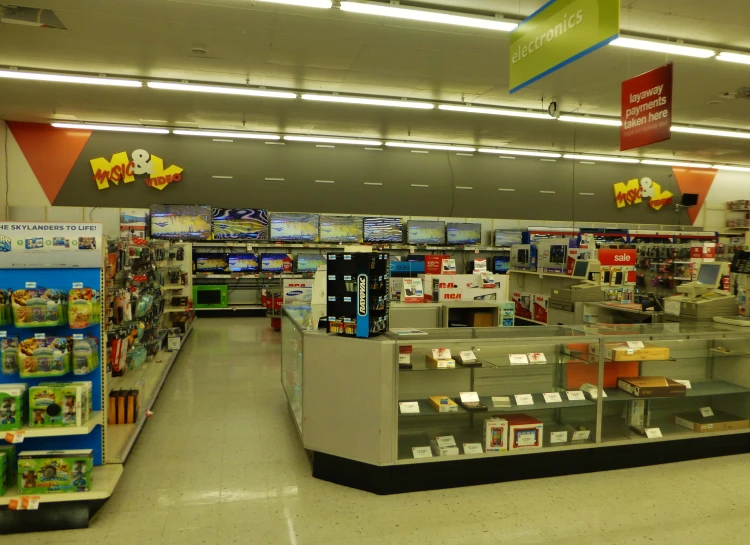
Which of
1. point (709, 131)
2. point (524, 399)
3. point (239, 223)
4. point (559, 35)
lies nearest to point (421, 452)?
point (524, 399)

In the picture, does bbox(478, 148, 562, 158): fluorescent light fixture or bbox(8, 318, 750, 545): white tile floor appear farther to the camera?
bbox(478, 148, 562, 158): fluorescent light fixture

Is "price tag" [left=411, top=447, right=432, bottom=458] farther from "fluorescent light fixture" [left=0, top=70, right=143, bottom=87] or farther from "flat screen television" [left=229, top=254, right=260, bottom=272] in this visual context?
"flat screen television" [left=229, top=254, right=260, bottom=272]

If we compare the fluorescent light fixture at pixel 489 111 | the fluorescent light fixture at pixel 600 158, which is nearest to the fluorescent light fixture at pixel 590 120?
the fluorescent light fixture at pixel 489 111

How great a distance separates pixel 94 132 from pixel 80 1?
22.5 ft

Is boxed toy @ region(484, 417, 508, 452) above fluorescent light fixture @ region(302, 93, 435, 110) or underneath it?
underneath

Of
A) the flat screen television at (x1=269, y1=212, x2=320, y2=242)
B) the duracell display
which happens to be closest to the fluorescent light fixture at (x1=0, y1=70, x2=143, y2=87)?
the flat screen television at (x1=269, y1=212, x2=320, y2=242)

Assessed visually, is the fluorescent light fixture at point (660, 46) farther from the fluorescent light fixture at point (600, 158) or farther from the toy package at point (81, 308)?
the fluorescent light fixture at point (600, 158)

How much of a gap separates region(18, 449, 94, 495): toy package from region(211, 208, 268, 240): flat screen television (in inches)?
357

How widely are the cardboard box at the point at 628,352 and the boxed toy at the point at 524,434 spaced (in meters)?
0.74

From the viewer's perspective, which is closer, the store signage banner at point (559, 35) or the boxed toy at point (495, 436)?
the store signage banner at point (559, 35)

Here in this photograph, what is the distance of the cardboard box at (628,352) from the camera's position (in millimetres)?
3855

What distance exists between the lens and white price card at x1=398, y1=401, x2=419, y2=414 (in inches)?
139

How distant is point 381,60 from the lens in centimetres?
A: 697

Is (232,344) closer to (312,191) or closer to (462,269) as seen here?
(312,191)
